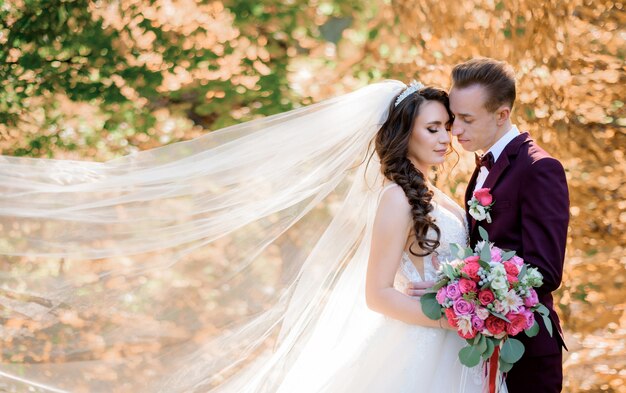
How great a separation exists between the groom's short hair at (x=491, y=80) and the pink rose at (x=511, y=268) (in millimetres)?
733

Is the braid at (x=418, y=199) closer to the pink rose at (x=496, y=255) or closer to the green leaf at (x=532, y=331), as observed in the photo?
the pink rose at (x=496, y=255)

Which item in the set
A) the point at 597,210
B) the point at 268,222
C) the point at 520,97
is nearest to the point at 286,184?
the point at 268,222

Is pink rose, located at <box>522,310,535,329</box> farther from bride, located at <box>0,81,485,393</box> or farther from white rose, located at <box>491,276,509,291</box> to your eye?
bride, located at <box>0,81,485,393</box>

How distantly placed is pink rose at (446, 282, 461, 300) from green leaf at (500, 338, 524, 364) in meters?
0.27

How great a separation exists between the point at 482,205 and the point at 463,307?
1.56 feet

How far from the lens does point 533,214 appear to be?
2924 mm

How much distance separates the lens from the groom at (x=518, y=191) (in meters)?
2.91

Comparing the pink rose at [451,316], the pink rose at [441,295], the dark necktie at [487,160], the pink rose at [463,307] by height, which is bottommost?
the pink rose at [451,316]

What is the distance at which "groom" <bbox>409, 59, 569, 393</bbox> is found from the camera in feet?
9.56

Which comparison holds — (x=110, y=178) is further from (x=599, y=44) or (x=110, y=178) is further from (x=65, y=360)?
(x=599, y=44)

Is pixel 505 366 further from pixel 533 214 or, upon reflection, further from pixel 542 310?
pixel 533 214

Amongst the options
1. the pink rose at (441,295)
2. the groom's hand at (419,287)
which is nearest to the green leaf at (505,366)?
the pink rose at (441,295)

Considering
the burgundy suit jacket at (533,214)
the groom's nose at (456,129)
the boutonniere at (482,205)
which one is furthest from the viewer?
the groom's nose at (456,129)

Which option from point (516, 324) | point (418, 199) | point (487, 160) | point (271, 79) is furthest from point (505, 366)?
point (271, 79)
